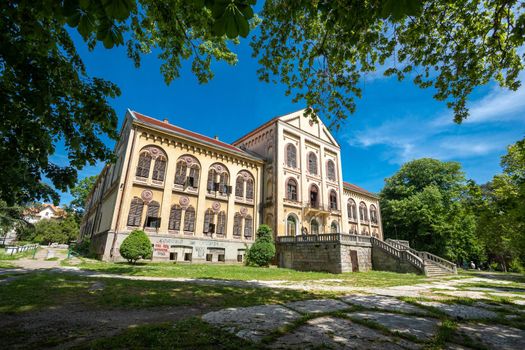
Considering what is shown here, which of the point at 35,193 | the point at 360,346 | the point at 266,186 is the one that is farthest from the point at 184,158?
the point at 360,346

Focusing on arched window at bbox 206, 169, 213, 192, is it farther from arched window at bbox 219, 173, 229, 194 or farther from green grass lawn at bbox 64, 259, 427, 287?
green grass lawn at bbox 64, 259, 427, 287

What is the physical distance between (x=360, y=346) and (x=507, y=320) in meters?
4.18

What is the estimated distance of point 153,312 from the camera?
4562 mm

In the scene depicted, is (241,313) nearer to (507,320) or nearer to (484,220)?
(507,320)

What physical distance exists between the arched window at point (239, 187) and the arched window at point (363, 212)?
20.6 metres

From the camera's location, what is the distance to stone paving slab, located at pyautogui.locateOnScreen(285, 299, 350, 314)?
199 inches

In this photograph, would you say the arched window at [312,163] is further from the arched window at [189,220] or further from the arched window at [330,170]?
the arched window at [189,220]

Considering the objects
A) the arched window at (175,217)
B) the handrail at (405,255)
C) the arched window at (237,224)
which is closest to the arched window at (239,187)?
the arched window at (237,224)

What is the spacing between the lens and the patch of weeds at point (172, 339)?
2860 mm

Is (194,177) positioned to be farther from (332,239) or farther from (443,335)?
(443,335)

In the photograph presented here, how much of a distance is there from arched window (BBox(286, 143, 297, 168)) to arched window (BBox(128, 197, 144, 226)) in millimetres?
15334

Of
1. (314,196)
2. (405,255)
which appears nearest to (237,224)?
(314,196)

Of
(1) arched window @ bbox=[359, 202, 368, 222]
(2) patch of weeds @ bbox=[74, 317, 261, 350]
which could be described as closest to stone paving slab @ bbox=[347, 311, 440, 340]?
(2) patch of weeds @ bbox=[74, 317, 261, 350]

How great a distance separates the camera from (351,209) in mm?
36031
